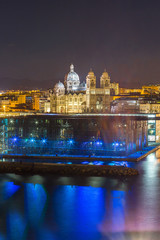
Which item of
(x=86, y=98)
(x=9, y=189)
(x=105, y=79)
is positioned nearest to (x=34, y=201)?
(x=9, y=189)

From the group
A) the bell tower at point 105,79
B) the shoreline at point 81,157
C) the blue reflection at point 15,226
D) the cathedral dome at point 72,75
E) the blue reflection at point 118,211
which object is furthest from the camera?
the cathedral dome at point 72,75

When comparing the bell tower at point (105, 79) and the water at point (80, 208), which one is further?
the bell tower at point (105, 79)

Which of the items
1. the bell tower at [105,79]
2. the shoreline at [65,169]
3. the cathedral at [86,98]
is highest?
the bell tower at [105,79]

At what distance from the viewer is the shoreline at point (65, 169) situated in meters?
14.3

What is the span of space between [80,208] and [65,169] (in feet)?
13.6

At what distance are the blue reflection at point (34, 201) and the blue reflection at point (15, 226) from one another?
0.24 metres

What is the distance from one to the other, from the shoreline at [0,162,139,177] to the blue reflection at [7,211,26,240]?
4.49 meters

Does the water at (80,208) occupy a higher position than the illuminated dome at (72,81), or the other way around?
the illuminated dome at (72,81)

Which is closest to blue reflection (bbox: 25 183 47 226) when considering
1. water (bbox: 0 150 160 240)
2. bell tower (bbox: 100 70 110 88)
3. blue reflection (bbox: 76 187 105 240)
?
water (bbox: 0 150 160 240)

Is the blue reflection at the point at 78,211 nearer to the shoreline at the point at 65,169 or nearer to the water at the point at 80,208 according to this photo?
the water at the point at 80,208

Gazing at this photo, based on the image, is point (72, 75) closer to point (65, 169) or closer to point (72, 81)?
point (72, 81)

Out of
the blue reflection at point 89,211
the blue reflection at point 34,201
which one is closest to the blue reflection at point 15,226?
the blue reflection at point 34,201

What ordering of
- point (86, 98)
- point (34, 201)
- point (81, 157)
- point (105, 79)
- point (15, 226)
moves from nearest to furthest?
point (15, 226) → point (34, 201) → point (81, 157) → point (105, 79) → point (86, 98)

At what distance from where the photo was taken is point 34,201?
37.4ft
